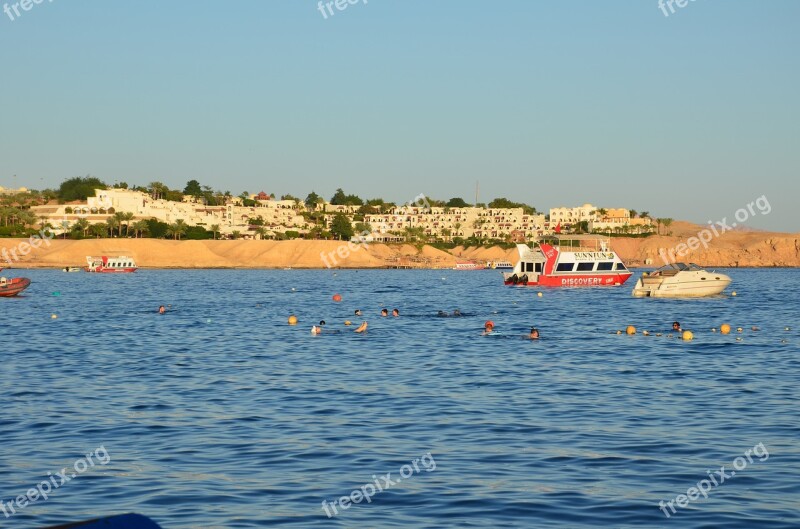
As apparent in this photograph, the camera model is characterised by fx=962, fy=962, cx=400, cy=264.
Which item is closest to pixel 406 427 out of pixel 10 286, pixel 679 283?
pixel 679 283

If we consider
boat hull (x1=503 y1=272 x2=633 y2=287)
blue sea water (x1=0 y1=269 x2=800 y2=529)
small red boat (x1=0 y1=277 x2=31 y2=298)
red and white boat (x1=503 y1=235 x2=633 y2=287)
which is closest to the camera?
blue sea water (x1=0 y1=269 x2=800 y2=529)

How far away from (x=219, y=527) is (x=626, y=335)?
38.9m

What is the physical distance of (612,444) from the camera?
2102 centimetres

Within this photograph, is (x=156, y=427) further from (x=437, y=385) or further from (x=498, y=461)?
(x=437, y=385)

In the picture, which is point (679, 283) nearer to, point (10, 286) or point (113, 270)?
point (10, 286)

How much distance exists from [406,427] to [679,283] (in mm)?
65524

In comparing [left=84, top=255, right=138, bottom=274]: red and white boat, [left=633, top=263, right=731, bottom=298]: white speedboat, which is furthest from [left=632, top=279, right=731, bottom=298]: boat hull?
[left=84, top=255, right=138, bottom=274]: red and white boat

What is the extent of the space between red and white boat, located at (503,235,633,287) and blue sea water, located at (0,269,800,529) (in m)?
57.7

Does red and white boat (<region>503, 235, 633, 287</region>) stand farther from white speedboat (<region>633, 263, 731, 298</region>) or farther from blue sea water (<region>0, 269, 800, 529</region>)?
blue sea water (<region>0, 269, 800, 529</region>)

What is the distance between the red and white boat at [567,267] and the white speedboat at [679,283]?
21743mm

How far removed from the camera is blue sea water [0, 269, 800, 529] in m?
16.0

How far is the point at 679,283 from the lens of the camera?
84000 millimetres

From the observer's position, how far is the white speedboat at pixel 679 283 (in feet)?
275

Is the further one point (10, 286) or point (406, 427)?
point (10, 286)
